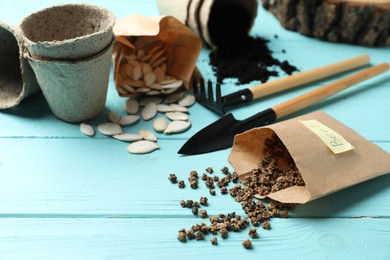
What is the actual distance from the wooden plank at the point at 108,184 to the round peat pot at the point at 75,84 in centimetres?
8

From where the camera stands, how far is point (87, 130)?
3.35 ft

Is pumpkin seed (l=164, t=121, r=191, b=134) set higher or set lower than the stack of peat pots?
lower

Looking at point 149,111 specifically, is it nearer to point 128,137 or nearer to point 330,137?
point 128,137

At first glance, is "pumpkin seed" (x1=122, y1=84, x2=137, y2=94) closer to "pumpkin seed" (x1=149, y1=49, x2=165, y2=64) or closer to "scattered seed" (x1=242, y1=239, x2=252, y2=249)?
"pumpkin seed" (x1=149, y1=49, x2=165, y2=64)

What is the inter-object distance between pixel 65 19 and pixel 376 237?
82cm

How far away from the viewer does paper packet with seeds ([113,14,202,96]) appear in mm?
1104

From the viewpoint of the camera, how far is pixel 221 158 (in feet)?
3.17

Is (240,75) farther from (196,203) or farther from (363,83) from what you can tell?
(196,203)

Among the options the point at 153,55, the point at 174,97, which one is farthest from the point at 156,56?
the point at 174,97

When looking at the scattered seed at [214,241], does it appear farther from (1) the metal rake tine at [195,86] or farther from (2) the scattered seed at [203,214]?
(1) the metal rake tine at [195,86]

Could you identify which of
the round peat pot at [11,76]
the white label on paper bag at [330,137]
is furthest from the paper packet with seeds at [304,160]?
the round peat pot at [11,76]

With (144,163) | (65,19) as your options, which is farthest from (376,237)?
(65,19)

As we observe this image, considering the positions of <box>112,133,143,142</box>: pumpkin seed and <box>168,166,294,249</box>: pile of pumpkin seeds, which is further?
<box>112,133,143,142</box>: pumpkin seed

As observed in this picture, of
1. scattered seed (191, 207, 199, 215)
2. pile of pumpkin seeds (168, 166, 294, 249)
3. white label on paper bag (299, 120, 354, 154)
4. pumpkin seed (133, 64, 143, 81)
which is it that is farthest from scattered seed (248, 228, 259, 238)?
pumpkin seed (133, 64, 143, 81)
